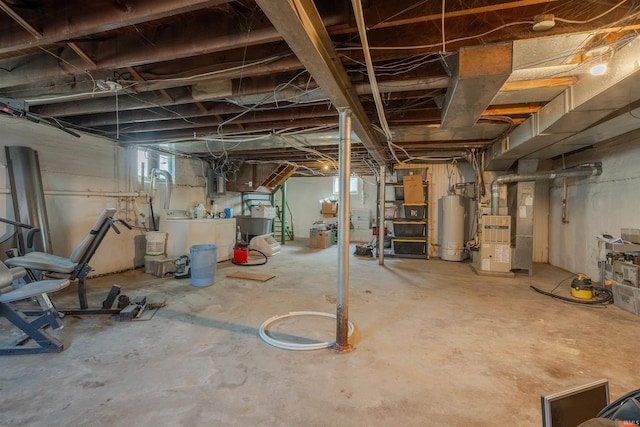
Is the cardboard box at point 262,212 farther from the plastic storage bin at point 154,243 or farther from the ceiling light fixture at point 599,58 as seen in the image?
the ceiling light fixture at point 599,58

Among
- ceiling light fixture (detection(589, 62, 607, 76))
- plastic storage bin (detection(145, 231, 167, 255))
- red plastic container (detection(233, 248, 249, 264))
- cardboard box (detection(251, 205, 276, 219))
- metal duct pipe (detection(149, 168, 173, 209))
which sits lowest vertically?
red plastic container (detection(233, 248, 249, 264))

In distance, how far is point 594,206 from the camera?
4.26 meters

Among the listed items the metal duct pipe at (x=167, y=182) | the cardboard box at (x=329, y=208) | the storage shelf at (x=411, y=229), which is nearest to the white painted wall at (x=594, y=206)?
the storage shelf at (x=411, y=229)

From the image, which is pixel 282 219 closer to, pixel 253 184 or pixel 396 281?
pixel 253 184

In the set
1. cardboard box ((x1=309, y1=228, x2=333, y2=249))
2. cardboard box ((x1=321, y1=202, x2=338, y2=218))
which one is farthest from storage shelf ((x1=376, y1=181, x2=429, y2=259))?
cardboard box ((x1=321, y1=202, x2=338, y2=218))

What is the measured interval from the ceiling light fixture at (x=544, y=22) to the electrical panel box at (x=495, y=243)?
3384 mm

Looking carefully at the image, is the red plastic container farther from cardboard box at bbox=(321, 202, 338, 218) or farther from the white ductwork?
the white ductwork

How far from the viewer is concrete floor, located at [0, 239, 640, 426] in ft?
4.99

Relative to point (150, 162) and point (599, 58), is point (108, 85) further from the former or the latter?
point (599, 58)

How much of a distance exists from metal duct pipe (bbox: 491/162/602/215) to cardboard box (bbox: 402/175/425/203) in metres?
1.36

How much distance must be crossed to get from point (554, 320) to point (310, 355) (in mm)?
2530

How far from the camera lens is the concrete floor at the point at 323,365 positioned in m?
1.52

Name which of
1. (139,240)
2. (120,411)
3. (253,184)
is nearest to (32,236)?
(139,240)

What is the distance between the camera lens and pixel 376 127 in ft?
11.3
